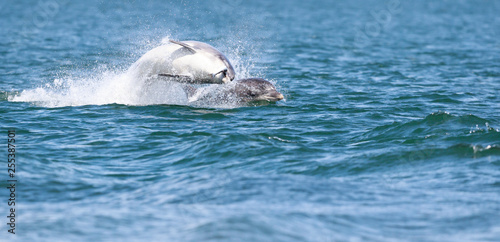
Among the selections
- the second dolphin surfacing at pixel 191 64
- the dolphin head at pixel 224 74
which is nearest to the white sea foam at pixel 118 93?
the second dolphin surfacing at pixel 191 64

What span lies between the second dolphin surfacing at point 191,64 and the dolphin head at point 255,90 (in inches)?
57.3

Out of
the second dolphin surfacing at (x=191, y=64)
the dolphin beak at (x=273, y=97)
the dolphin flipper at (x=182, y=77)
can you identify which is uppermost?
the second dolphin surfacing at (x=191, y=64)

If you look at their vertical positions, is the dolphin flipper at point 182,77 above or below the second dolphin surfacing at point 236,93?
above

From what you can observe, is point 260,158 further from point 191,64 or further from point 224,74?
point 191,64

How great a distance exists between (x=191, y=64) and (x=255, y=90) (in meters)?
2.16

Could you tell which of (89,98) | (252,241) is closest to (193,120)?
(89,98)

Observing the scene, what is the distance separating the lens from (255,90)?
1521cm

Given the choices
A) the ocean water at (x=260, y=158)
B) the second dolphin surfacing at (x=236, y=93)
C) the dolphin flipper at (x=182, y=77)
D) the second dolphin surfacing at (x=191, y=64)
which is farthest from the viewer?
the second dolphin surfacing at (x=236, y=93)

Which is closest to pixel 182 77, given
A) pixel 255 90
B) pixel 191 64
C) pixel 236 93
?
pixel 191 64

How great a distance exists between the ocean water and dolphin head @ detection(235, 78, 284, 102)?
14.0 inches

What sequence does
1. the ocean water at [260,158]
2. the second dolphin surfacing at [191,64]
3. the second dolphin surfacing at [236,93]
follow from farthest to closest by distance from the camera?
the second dolphin surfacing at [236,93] < the second dolphin surfacing at [191,64] < the ocean water at [260,158]

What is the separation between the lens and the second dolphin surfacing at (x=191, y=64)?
13.5 metres

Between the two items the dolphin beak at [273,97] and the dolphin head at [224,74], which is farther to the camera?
the dolphin beak at [273,97]

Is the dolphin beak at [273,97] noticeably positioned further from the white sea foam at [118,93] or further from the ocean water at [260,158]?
the white sea foam at [118,93]
